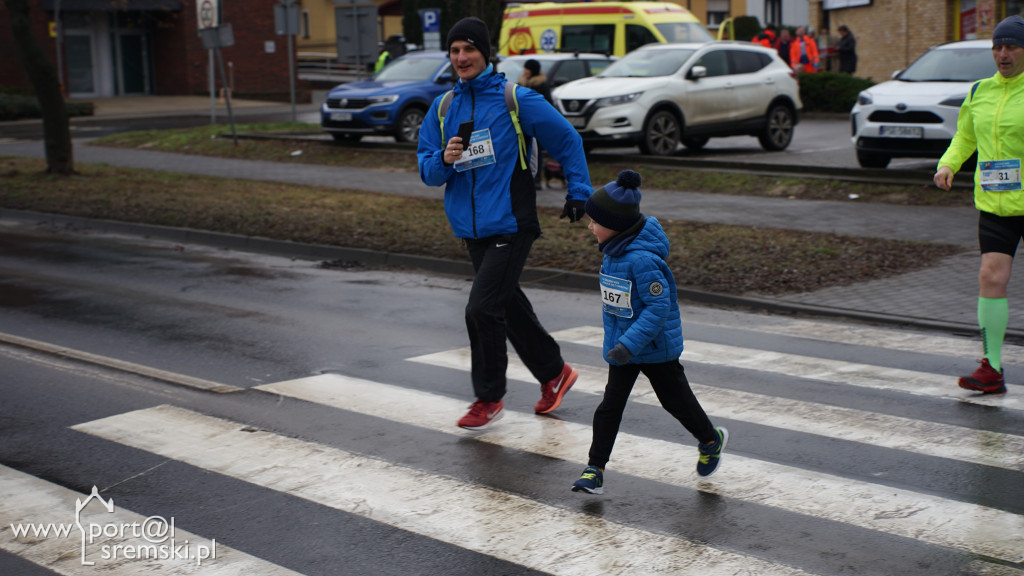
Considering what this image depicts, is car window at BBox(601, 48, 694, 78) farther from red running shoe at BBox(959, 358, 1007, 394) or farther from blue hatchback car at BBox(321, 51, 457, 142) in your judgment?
red running shoe at BBox(959, 358, 1007, 394)

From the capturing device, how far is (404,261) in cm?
1131

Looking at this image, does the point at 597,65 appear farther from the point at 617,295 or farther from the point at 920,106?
the point at 617,295

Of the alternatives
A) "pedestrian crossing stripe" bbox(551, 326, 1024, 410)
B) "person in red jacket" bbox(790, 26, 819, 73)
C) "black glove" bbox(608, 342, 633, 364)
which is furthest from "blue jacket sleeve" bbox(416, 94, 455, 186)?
"person in red jacket" bbox(790, 26, 819, 73)

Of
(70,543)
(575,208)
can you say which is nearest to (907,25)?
(575,208)

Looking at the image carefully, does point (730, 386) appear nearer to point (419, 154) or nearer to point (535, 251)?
point (419, 154)

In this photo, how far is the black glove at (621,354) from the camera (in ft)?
14.8

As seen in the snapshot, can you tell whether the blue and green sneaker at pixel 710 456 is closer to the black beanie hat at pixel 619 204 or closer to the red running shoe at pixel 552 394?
the black beanie hat at pixel 619 204

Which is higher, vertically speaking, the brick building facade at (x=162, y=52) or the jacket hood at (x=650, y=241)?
the brick building facade at (x=162, y=52)

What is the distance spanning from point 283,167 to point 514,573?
55.1 ft

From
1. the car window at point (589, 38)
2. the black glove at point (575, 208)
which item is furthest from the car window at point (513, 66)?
the black glove at point (575, 208)

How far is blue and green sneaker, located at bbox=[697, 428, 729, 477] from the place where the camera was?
193 inches

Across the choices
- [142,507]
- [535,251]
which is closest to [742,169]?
[535,251]

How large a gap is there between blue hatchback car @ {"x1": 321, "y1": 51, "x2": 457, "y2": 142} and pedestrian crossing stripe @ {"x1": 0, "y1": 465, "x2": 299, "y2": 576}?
56.8 feet

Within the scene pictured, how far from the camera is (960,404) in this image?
6.10 meters
